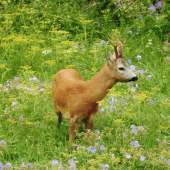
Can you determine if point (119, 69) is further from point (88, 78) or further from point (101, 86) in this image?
point (88, 78)

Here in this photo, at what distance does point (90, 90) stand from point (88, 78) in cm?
183

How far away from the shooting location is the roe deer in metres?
4.25

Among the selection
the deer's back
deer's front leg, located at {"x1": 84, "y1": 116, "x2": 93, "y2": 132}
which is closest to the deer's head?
the deer's back

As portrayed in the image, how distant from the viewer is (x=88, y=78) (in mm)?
6145

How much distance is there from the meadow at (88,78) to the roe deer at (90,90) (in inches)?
6.5

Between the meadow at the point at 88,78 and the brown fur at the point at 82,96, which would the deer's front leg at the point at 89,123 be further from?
the meadow at the point at 88,78

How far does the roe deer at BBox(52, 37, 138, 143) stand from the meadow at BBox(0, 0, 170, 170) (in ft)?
0.54

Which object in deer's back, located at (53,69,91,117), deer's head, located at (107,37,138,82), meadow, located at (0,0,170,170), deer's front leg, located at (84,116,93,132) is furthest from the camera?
deer's front leg, located at (84,116,93,132)

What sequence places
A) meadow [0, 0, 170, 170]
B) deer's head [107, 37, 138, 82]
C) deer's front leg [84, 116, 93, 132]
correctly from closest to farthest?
meadow [0, 0, 170, 170]
deer's head [107, 37, 138, 82]
deer's front leg [84, 116, 93, 132]

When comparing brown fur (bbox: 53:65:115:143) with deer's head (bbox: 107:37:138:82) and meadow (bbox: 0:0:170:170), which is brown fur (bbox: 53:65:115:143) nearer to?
deer's head (bbox: 107:37:138:82)

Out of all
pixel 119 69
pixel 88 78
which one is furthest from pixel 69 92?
pixel 88 78

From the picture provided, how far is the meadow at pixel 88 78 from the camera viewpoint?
403 cm

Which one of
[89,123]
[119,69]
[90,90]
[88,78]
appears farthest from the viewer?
[88,78]

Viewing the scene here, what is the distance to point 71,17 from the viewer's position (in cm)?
788
